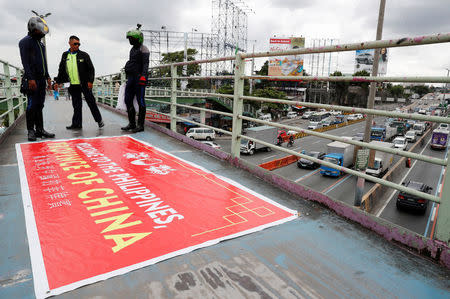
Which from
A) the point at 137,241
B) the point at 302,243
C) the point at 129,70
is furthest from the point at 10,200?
the point at 129,70

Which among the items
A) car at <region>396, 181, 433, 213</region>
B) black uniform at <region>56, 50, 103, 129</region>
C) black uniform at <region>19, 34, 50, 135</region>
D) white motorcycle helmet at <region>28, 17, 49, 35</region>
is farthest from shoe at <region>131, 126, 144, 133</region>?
car at <region>396, 181, 433, 213</region>

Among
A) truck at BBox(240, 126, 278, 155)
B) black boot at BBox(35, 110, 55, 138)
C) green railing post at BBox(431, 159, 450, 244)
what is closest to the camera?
green railing post at BBox(431, 159, 450, 244)

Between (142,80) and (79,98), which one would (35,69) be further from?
(142,80)

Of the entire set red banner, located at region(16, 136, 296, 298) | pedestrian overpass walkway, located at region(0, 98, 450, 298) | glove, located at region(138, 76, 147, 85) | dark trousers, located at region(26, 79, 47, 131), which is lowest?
pedestrian overpass walkway, located at region(0, 98, 450, 298)

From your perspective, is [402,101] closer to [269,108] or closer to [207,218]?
[269,108]

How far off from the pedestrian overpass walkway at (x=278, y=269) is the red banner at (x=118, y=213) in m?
0.08

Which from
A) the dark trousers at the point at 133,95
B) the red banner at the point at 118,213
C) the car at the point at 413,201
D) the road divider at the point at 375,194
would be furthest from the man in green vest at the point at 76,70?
the car at the point at 413,201

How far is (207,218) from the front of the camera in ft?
7.11

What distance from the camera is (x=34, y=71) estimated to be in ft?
13.9

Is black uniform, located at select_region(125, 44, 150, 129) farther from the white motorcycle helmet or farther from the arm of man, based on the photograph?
the white motorcycle helmet

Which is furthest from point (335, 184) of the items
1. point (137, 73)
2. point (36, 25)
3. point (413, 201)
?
point (36, 25)

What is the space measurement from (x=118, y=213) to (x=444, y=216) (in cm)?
226

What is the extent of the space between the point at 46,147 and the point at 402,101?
A: 296 ft

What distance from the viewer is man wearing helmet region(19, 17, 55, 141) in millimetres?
4051
